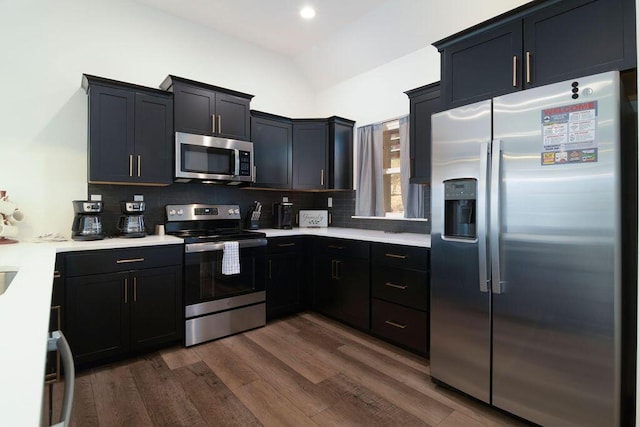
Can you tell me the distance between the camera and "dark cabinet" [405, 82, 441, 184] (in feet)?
9.77

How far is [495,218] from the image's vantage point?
1.92 metres

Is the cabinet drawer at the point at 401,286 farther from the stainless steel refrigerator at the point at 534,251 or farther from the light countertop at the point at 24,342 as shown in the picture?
the light countertop at the point at 24,342

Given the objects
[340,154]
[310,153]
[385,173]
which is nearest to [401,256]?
[385,173]

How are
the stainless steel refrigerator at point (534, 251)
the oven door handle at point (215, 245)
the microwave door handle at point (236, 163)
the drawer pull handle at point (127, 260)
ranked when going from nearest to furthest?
the stainless steel refrigerator at point (534, 251)
the drawer pull handle at point (127, 260)
the oven door handle at point (215, 245)
the microwave door handle at point (236, 163)

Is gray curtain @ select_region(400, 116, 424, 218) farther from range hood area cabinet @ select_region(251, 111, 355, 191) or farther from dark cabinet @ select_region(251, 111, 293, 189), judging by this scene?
dark cabinet @ select_region(251, 111, 293, 189)

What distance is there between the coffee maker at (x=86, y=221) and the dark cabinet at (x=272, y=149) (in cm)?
157

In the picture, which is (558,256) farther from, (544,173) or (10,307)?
(10,307)

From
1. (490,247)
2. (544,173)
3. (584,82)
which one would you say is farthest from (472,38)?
(490,247)

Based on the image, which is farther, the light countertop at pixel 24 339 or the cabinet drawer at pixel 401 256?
the cabinet drawer at pixel 401 256

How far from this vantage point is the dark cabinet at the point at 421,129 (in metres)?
2.98

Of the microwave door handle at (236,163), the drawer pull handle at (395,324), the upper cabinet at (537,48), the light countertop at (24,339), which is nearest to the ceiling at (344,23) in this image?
the upper cabinet at (537,48)

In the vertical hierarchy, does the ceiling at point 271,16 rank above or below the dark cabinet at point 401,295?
above

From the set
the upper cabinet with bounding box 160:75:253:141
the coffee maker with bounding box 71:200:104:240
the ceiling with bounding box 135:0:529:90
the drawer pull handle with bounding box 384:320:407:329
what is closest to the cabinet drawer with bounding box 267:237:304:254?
the upper cabinet with bounding box 160:75:253:141

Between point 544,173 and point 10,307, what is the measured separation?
229cm
